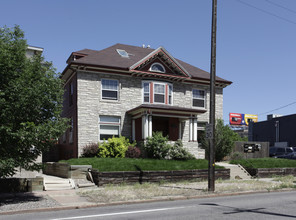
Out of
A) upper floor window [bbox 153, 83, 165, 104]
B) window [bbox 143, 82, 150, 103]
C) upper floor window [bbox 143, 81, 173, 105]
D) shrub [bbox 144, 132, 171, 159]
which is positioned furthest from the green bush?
upper floor window [bbox 153, 83, 165, 104]

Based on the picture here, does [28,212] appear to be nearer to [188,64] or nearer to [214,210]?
[214,210]

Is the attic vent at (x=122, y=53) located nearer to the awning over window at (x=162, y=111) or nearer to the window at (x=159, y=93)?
the window at (x=159, y=93)

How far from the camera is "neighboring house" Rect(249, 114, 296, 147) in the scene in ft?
189

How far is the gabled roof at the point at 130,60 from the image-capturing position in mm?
25625

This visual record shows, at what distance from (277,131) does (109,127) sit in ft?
144

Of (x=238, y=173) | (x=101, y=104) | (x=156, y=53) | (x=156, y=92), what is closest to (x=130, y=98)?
(x=156, y=92)

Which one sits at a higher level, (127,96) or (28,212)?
(127,96)

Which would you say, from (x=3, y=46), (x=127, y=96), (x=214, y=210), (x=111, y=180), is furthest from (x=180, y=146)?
(x=3, y=46)

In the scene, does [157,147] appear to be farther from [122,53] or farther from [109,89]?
[122,53]

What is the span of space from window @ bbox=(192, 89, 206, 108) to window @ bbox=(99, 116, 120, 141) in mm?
7232

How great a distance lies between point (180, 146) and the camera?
2406 cm

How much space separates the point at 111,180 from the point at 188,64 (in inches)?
731

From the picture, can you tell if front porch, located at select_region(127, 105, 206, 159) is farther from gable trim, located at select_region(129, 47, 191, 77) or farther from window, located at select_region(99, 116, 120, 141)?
gable trim, located at select_region(129, 47, 191, 77)

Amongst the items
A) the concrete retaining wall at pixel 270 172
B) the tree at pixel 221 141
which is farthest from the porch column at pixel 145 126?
the concrete retaining wall at pixel 270 172
